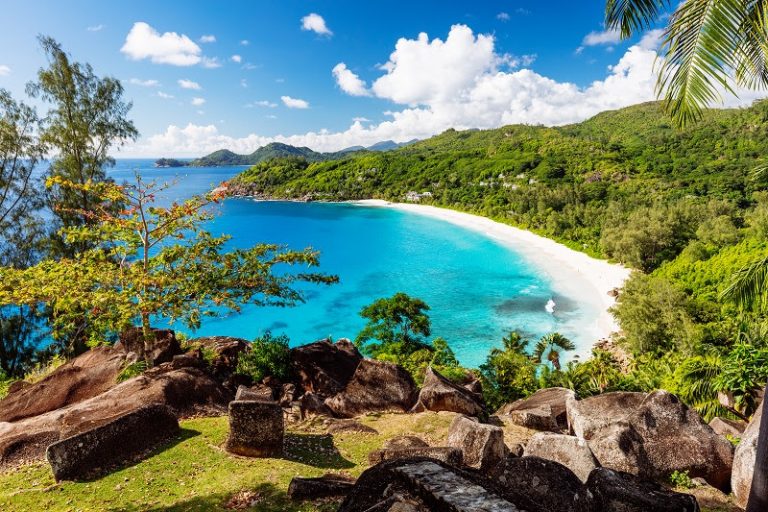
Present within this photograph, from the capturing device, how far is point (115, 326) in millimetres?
11836

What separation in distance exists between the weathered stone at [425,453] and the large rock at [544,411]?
6.76m

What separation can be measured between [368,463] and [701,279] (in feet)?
157

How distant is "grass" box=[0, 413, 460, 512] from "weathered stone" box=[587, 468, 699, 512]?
4.29m

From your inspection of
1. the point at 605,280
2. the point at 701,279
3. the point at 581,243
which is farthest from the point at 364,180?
the point at 701,279

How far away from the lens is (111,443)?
905 centimetres

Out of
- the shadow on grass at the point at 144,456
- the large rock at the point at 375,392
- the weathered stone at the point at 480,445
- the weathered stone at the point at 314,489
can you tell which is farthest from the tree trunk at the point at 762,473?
the shadow on grass at the point at 144,456

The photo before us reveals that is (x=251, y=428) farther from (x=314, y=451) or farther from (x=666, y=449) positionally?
(x=666, y=449)

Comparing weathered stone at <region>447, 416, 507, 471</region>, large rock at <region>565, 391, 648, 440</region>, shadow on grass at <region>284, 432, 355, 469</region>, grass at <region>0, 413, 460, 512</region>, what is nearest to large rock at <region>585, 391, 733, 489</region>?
large rock at <region>565, 391, 648, 440</region>

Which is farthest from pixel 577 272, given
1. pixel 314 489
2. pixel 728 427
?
pixel 314 489

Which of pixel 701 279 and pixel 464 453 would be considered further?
pixel 701 279

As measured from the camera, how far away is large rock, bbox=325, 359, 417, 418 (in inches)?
607

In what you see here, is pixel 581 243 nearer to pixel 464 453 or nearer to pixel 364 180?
A: pixel 464 453

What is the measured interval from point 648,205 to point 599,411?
290ft

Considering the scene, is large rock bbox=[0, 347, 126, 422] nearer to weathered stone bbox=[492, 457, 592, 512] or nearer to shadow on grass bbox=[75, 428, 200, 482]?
shadow on grass bbox=[75, 428, 200, 482]
